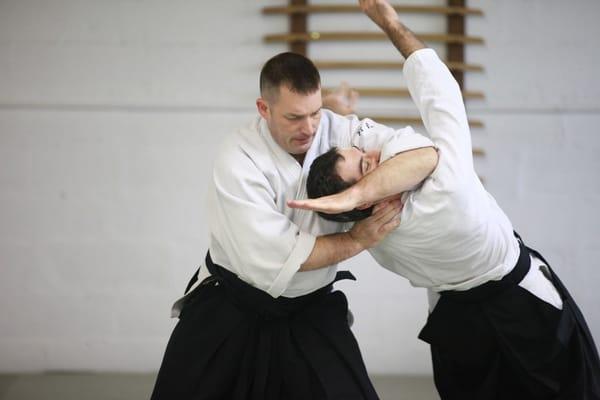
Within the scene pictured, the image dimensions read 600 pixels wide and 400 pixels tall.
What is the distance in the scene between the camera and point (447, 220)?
6.07 feet

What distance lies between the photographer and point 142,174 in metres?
3.78

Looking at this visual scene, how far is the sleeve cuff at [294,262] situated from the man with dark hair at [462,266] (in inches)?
4.9

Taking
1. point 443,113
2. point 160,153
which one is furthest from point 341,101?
point 160,153

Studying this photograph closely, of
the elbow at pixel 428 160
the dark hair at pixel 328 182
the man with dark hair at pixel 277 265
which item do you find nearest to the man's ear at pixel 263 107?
the man with dark hair at pixel 277 265

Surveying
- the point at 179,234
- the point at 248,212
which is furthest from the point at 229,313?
the point at 179,234

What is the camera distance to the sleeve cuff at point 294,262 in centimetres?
187

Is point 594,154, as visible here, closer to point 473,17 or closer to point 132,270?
point 473,17

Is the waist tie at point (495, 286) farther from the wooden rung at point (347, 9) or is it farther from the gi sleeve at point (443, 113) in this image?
the wooden rung at point (347, 9)

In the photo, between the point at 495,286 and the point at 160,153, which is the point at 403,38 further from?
the point at 160,153

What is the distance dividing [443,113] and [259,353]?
932 mm

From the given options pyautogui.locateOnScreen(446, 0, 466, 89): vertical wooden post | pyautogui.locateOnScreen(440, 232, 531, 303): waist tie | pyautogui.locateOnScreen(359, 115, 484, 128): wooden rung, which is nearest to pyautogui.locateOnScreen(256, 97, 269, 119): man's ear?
pyautogui.locateOnScreen(440, 232, 531, 303): waist tie

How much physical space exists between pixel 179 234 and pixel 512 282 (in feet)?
7.21

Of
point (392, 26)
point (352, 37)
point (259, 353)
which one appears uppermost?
point (352, 37)

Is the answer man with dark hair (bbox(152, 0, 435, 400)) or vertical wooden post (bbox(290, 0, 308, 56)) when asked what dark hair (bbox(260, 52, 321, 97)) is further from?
vertical wooden post (bbox(290, 0, 308, 56))
